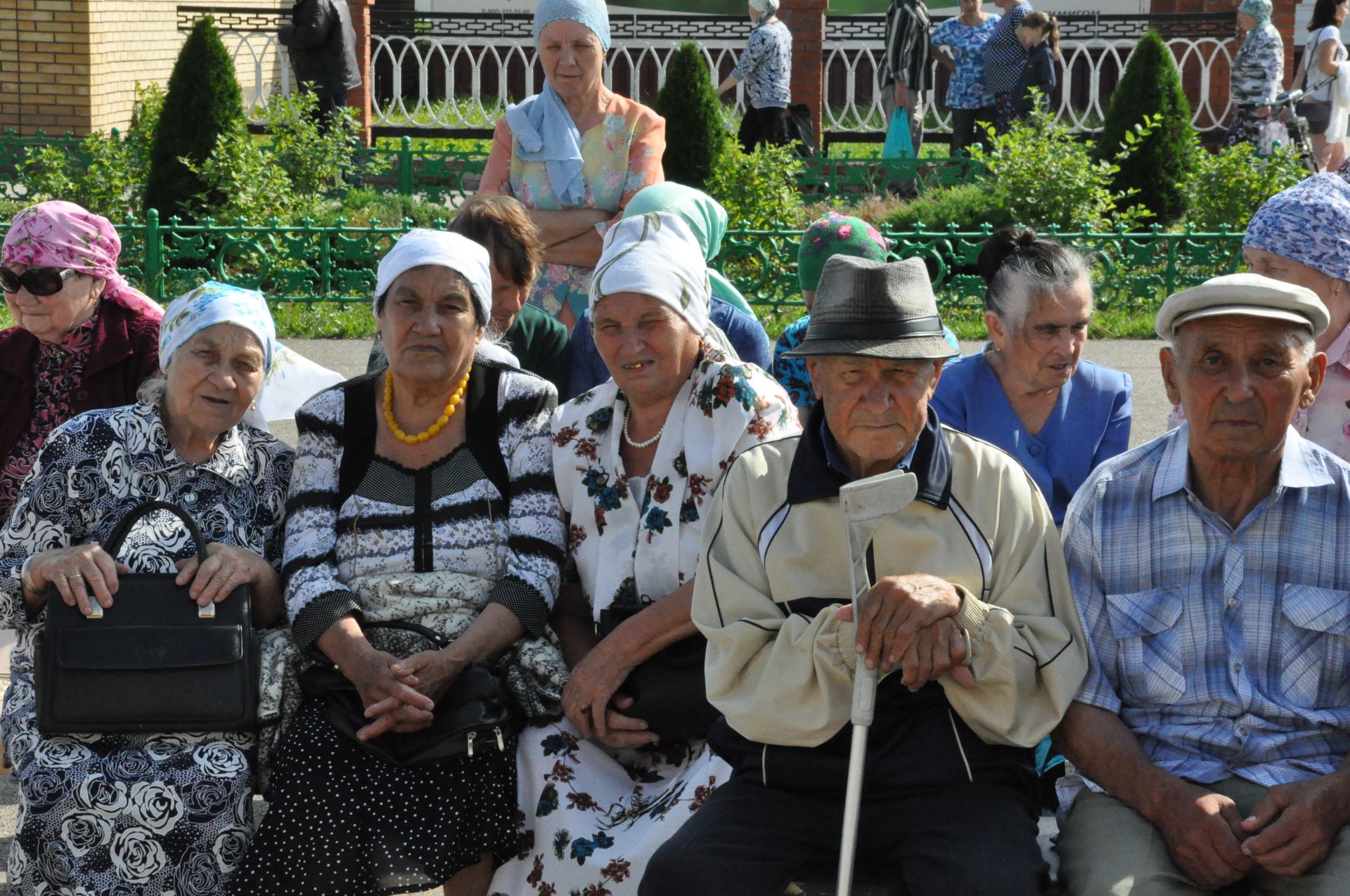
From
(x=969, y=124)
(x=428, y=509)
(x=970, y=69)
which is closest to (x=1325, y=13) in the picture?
(x=970, y=69)

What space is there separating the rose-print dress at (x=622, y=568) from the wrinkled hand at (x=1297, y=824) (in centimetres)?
111

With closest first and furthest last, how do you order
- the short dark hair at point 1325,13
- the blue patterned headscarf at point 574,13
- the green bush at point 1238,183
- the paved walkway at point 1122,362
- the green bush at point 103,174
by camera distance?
1. the blue patterned headscarf at point 574,13
2. the paved walkway at point 1122,362
3. the green bush at point 1238,183
4. the green bush at point 103,174
5. the short dark hair at point 1325,13

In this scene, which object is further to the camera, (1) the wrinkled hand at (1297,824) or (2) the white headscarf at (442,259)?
(2) the white headscarf at (442,259)

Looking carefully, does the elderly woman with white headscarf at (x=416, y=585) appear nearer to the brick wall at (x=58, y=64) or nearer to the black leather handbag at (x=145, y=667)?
the black leather handbag at (x=145, y=667)

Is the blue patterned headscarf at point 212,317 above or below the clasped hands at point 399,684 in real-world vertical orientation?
above

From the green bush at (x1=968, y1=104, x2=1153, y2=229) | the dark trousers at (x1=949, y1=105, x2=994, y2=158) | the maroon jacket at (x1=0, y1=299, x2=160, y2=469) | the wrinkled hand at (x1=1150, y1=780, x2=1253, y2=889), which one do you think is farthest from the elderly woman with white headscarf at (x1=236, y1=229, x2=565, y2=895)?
the dark trousers at (x1=949, y1=105, x2=994, y2=158)

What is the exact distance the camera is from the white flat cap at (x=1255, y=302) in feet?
9.91

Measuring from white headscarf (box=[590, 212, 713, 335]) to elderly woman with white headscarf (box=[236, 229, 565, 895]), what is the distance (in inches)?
14.4

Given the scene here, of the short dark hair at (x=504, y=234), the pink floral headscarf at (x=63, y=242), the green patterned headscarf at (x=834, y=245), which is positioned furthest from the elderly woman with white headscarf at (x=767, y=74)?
the pink floral headscarf at (x=63, y=242)

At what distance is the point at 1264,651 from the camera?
10.0 feet

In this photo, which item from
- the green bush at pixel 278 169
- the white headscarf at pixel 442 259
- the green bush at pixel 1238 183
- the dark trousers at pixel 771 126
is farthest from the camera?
the dark trousers at pixel 771 126

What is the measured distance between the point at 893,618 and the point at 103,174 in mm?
11061

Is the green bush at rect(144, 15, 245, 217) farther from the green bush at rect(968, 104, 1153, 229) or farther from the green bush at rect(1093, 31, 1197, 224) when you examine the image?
the green bush at rect(1093, 31, 1197, 224)

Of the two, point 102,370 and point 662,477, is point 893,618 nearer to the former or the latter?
point 662,477
